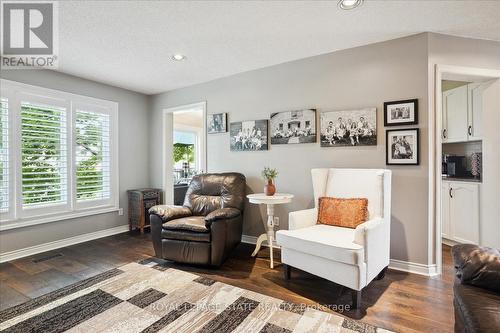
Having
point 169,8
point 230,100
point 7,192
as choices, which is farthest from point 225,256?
point 7,192

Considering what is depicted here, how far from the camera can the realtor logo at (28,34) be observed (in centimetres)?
219

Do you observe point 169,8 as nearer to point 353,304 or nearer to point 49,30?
point 49,30

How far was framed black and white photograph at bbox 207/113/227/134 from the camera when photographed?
155 inches

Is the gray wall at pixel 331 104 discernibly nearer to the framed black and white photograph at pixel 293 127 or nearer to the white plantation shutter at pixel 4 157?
the framed black and white photograph at pixel 293 127

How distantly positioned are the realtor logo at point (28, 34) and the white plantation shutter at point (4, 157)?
55 cm

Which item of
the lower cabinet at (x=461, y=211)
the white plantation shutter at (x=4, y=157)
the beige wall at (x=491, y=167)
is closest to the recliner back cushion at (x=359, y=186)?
the beige wall at (x=491, y=167)

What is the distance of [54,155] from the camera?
139 inches

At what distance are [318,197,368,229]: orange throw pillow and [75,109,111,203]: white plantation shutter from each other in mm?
3427

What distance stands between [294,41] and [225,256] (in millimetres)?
2489

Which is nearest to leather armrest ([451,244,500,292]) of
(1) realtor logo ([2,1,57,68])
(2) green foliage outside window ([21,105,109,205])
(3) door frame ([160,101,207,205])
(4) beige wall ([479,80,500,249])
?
(4) beige wall ([479,80,500,249])

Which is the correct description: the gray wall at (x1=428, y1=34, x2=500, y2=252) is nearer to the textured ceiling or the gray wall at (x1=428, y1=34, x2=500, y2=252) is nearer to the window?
the textured ceiling

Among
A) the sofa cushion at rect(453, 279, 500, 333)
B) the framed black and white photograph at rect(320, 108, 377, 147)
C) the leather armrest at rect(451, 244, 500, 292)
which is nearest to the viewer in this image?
the sofa cushion at rect(453, 279, 500, 333)

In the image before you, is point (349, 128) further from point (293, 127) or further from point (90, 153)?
point (90, 153)

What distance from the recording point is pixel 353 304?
203cm
